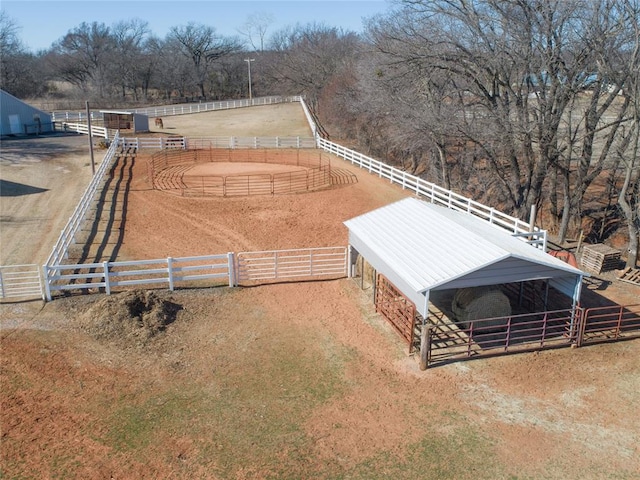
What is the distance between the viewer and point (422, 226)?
52.3ft

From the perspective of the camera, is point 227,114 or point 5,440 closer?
point 5,440

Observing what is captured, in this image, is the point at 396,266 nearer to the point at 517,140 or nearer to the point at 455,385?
the point at 455,385

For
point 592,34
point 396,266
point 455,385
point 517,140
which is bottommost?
point 455,385

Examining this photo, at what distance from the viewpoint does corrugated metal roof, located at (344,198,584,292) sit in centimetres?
1315

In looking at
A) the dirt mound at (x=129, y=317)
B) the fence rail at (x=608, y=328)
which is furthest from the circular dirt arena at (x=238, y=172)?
the fence rail at (x=608, y=328)

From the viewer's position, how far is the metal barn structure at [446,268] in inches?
513

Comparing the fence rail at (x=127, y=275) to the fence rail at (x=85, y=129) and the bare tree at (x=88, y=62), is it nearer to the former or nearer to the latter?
the fence rail at (x=85, y=129)

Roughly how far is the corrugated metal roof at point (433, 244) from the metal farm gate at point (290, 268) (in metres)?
1.81

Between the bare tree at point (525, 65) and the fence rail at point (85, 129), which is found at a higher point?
the bare tree at point (525, 65)

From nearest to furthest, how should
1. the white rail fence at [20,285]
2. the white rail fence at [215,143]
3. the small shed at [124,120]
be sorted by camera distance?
the white rail fence at [20,285]
the white rail fence at [215,143]
the small shed at [124,120]

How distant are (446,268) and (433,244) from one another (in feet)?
4.93

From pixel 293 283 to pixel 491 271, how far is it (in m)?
6.89

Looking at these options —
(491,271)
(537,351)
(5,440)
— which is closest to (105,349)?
(5,440)

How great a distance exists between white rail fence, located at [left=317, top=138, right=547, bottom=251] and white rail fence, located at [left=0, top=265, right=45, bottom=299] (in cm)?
1468
